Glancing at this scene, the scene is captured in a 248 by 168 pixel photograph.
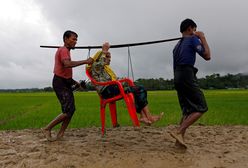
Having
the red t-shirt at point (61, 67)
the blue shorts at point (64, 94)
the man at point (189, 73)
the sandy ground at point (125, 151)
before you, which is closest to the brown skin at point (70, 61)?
the red t-shirt at point (61, 67)

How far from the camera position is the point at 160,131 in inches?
280

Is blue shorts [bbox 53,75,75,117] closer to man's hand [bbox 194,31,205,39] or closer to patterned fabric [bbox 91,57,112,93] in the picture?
patterned fabric [bbox 91,57,112,93]

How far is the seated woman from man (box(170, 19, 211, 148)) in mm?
530

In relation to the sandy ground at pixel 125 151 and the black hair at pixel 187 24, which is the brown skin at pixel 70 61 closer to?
the sandy ground at pixel 125 151

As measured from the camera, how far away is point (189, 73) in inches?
201

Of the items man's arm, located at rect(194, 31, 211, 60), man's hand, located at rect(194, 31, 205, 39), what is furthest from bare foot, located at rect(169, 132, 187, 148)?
man's hand, located at rect(194, 31, 205, 39)

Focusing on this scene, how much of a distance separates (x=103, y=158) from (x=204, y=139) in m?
2.16

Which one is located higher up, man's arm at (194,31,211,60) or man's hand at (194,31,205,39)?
man's hand at (194,31,205,39)

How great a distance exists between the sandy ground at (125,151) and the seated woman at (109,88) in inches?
19.0

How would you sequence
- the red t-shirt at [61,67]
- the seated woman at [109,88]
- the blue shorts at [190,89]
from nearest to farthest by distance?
the blue shorts at [190,89], the seated woman at [109,88], the red t-shirt at [61,67]

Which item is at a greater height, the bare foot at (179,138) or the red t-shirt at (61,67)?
the red t-shirt at (61,67)

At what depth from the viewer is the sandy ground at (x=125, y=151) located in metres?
4.73

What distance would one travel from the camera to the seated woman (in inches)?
215

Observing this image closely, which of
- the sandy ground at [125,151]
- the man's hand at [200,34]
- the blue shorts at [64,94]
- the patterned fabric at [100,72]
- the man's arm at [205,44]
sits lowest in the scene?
the sandy ground at [125,151]
